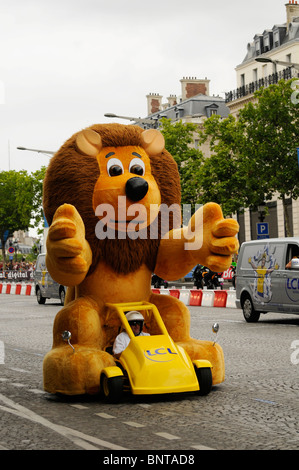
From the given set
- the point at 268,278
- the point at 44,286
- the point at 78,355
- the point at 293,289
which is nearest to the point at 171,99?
the point at 44,286

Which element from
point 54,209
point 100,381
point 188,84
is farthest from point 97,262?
point 188,84

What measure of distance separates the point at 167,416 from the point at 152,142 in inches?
132

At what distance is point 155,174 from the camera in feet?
32.2

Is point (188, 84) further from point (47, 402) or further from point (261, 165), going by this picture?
point (47, 402)

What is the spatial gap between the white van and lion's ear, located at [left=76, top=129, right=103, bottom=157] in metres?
9.47

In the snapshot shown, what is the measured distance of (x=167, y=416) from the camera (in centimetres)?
803

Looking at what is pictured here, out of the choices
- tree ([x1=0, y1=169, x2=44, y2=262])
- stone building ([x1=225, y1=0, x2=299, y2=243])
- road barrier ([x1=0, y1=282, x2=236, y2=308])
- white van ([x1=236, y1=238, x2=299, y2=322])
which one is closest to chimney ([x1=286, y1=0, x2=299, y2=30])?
stone building ([x1=225, y1=0, x2=299, y2=243])

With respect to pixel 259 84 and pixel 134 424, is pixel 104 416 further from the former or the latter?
pixel 259 84

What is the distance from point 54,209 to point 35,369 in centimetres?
324

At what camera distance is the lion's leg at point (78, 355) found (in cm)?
881

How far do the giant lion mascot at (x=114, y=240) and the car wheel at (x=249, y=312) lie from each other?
1066 centimetres

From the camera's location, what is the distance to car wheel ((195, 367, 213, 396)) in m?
9.02

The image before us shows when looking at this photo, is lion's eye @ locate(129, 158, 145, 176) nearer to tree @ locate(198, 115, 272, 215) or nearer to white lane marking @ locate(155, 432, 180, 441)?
white lane marking @ locate(155, 432, 180, 441)

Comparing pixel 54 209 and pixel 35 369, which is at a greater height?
pixel 54 209
